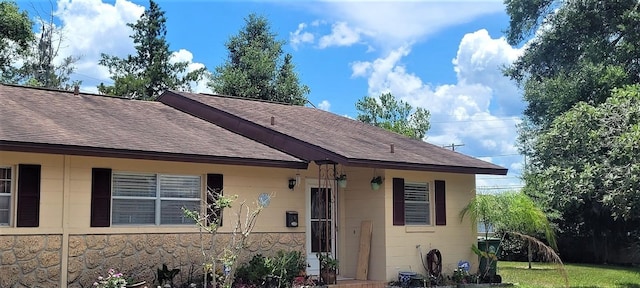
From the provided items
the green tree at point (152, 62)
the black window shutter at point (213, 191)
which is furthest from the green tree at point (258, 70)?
the black window shutter at point (213, 191)

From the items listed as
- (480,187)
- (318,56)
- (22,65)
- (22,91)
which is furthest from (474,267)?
(22,65)

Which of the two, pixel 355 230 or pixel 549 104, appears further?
pixel 549 104

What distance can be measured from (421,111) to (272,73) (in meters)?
7.77

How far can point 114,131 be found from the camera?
11.5m

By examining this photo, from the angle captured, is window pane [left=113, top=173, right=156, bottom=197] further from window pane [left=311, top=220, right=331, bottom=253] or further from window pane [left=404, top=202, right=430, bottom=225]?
window pane [left=404, top=202, right=430, bottom=225]

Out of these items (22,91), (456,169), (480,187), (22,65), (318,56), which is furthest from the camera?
(22,65)

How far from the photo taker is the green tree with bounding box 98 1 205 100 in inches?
1278

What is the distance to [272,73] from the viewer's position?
104 ft

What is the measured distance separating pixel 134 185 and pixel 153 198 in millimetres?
412

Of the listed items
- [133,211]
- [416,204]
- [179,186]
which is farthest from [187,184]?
[416,204]

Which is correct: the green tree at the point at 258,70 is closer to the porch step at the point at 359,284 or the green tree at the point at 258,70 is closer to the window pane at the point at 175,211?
the porch step at the point at 359,284

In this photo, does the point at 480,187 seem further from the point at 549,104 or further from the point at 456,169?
the point at 549,104

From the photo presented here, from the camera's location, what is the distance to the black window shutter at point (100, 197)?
10562 mm

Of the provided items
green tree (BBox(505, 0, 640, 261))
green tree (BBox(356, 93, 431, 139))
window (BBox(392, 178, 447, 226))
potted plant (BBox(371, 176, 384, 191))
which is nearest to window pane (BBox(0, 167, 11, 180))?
potted plant (BBox(371, 176, 384, 191))
